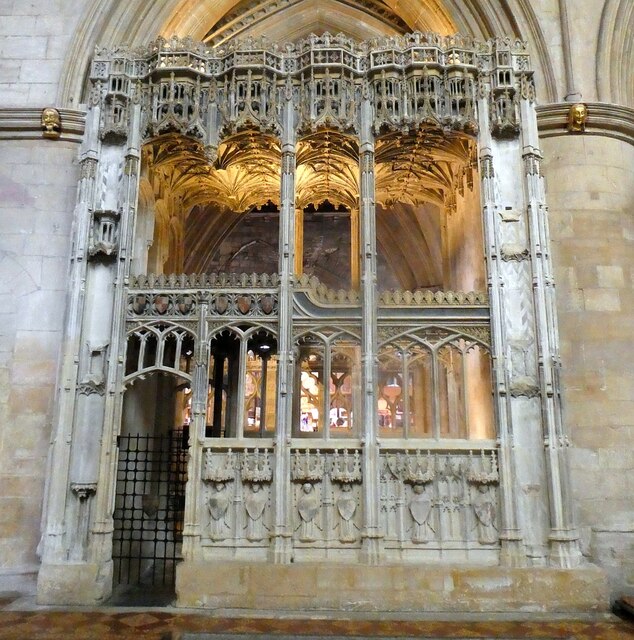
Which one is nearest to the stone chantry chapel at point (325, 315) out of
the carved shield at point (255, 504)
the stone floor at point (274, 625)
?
the carved shield at point (255, 504)

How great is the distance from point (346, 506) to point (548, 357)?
4052mm

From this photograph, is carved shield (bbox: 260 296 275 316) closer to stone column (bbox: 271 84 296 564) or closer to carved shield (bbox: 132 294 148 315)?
stone column (bbox: 271 84 296 564)

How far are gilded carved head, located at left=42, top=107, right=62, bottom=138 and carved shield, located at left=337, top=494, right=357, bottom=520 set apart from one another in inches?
349

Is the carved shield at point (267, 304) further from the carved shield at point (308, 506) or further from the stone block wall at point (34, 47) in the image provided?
the stone block wall at point (34, 47)

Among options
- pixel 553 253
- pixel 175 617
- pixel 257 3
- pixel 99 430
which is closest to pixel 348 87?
pixel 553 253

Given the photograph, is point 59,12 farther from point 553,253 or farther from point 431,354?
point 553,253

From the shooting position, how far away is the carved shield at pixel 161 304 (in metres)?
10.4

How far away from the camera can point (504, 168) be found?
36.2ft

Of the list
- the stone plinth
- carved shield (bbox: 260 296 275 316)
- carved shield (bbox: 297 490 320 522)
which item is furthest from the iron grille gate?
carved shield (bbox: 260 296 275 316)

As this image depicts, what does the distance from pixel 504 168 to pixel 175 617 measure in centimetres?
909

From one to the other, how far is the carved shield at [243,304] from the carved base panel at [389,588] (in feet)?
13.3

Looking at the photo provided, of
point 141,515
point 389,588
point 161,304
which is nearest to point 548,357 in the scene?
point 389,588

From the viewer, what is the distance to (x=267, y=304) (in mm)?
10445

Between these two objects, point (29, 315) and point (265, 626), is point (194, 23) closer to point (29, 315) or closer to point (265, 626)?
point (29, 315)
